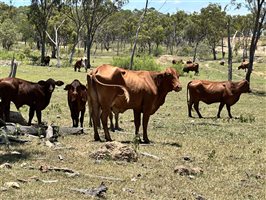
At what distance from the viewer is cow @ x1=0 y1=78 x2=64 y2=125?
13148 millimetres

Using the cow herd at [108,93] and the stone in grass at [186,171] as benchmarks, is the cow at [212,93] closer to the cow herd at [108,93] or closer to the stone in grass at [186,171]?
the cow herd at [108,93]

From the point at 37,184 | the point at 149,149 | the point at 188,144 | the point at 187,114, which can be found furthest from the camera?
the point at 187,114

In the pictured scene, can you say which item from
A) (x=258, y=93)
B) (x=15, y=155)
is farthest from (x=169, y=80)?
(x=258, y=93)

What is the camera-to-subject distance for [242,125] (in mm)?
16641

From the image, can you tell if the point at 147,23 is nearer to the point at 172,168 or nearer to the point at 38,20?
the point at 38,20

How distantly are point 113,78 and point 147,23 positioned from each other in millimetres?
79518

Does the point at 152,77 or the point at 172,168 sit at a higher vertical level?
the point at 152,77

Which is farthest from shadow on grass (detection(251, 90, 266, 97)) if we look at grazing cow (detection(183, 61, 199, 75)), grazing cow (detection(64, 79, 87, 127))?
grazing cow (detection(64, 79, 87, 127))

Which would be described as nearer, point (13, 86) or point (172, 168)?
point (172, 168)

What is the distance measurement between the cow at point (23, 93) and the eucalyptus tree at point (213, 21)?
35.3m

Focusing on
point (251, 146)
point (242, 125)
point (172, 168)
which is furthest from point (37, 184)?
point (242, 125)

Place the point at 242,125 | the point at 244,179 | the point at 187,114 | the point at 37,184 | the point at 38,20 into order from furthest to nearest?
the point at 38,20
the point at 187,114
the point at 242,125
the point at 244,179
the point at 37,184

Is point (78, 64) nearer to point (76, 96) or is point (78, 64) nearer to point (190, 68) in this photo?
point (190, 68)

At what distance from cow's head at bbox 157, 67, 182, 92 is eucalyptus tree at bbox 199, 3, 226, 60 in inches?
1390
